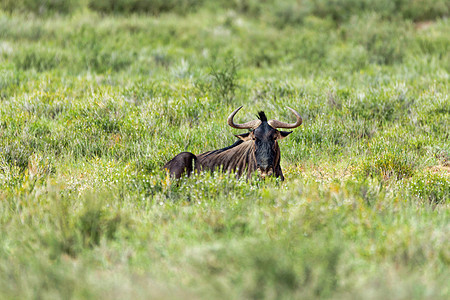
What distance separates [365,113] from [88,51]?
28.0 feet

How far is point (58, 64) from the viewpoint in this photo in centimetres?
1248

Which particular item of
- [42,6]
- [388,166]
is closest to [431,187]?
[388,166]

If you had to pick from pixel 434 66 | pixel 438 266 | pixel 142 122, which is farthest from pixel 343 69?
pixel 438 266

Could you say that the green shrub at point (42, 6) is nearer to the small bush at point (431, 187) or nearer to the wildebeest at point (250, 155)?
the wildebeest at point (250, 155)

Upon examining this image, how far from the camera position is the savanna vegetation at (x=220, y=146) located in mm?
3107

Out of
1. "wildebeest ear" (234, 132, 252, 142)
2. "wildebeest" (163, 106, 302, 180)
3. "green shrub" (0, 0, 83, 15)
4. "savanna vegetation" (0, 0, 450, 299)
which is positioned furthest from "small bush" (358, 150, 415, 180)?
"green shrub" (0, 0, 83, 15)

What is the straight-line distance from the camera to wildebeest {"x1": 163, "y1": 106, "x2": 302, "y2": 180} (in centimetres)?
607

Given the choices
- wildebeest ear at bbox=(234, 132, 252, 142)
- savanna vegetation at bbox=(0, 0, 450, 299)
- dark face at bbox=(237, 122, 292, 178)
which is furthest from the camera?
wildebeest ear at bbox=(234, 132, 252, 142)

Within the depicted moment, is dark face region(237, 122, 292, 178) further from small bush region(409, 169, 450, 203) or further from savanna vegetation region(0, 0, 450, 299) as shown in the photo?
small bush region(409, 169, 450, 203)

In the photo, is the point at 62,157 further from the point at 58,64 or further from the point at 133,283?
the point at 58,64

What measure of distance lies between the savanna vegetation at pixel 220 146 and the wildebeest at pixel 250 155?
1.14 feet

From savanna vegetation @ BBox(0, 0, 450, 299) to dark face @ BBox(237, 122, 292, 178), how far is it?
0.29m

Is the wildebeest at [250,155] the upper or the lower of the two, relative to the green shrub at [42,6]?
lower

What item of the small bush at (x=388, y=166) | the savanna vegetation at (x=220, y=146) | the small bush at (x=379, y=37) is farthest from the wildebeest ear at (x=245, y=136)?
the small bush at (x=379, y=37)
